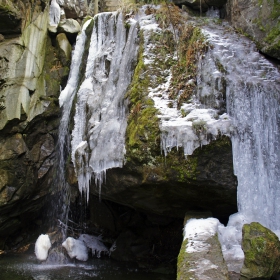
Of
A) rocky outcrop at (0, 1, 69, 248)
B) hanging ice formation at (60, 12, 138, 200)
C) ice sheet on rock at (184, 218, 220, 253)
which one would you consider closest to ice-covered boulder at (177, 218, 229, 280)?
ice sheet on rock at (184, 218, 220, 253)

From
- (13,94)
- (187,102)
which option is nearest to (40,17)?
(13,94)

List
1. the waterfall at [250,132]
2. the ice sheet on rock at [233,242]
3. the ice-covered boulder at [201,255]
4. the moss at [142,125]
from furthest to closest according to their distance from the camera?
the moss at [142,125], the waterfall at [250,132], the ice sheet on rock at [233,242], the ice-covered boulder at [201,255]

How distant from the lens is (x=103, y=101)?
8.06 meters

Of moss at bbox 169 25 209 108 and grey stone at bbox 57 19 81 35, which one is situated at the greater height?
grey stone at bbox 57 19 81 35

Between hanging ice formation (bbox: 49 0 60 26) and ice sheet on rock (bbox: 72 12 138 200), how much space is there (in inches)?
96.5

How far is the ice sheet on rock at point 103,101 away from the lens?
22.8 ft

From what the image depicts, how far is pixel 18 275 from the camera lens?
7.32 metres

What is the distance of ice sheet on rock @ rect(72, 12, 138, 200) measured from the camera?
6.94 metres

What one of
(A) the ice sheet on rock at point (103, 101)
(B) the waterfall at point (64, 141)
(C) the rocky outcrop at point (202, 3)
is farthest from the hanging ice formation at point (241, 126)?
(B) the waterfall at point (64, 141)

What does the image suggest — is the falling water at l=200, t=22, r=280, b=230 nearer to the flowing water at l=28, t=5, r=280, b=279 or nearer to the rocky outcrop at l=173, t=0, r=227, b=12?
the flowing water at l=28, t=5, r=280, b=279

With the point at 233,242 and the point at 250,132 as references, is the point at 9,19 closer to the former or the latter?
the point at 250,132

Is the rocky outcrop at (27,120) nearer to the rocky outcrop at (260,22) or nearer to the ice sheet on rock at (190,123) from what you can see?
the ice sheet on rock at (190,123)

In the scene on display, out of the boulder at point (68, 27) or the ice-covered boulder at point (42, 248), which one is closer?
the ice-covered boulder at point (42, 248)

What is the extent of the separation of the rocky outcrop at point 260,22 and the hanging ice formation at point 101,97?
269 cm
